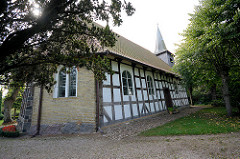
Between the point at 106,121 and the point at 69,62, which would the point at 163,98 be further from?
the point at 69,62

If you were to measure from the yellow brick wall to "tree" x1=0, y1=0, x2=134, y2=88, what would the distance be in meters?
2.74

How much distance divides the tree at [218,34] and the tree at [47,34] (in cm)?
526

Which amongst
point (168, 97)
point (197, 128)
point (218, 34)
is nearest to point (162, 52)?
point (168, 97)

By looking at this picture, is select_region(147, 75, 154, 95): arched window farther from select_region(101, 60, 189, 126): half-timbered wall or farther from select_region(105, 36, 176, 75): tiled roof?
select_region(105, 36, 176, 75): tiled roof

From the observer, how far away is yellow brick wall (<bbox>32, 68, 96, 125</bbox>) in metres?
5.98

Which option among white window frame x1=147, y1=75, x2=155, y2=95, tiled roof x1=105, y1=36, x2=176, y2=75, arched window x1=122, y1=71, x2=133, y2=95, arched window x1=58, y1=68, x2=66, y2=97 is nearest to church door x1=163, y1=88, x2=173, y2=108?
tiled roof x1=105, y1=36, x2=176, y2=75

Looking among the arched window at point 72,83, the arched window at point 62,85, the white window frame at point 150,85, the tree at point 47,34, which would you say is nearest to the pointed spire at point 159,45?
the white window frame at point 150,85

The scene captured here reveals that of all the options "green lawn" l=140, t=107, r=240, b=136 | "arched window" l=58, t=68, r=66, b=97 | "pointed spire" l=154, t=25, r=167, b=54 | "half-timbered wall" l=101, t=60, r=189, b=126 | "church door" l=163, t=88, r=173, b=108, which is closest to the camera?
"green lawn" l=140, t=107, r=240, b=136

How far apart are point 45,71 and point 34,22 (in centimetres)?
153

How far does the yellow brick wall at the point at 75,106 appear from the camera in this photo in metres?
5.98

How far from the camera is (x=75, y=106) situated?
6188mm

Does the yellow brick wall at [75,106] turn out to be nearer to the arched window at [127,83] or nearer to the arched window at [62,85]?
the arched window at [62,85]

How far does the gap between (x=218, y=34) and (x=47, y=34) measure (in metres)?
7.27

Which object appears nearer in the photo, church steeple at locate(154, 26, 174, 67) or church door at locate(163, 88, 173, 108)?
church door at locate(163, 88, 173, 108)
